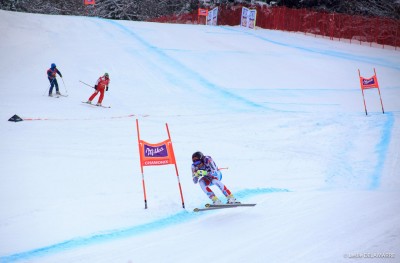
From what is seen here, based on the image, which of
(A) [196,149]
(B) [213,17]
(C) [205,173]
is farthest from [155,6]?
(C) [205,173]

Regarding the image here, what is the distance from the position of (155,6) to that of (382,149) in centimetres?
4898

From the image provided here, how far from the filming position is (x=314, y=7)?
41.5 m

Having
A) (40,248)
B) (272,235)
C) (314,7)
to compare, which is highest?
(314,7)

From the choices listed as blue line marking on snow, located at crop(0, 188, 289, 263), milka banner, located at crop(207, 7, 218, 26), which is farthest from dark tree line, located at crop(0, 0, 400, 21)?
blue line marking on snow, located at crop(0, 188, 289, 263)

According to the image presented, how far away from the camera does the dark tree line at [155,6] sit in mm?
41344

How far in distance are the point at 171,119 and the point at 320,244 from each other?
10.2m

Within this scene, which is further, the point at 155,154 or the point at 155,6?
the point at 155,6

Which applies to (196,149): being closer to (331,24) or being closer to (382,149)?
(382,149)

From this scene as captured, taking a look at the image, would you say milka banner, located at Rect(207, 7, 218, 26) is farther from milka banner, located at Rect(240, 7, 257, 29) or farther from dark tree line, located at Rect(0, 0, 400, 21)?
milka banner, located at Rect(240, 7, 257, 29)

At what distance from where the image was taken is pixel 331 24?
35.2 meters

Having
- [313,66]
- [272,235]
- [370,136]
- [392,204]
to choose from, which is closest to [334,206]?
[392,204]

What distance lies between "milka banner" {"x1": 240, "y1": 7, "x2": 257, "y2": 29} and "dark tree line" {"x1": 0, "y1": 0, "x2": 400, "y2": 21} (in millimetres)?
2764

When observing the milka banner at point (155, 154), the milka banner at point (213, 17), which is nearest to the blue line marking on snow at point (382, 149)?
the milka banner at point (155, 154)

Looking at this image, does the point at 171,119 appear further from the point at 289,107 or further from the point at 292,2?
the point at 292,2
